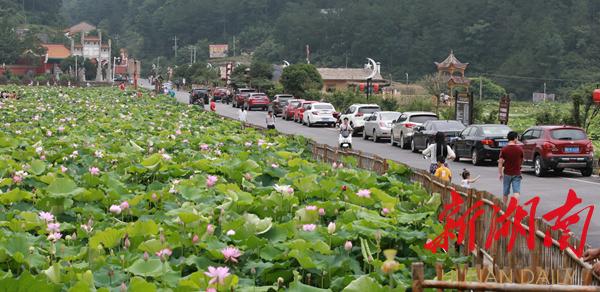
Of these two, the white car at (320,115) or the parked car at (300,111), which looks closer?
the white car at (320,115)

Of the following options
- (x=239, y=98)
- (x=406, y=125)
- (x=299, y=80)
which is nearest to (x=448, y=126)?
(x=406, y=125)

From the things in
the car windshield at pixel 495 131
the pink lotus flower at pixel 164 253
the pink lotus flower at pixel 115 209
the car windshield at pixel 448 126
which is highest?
the pink lotus flower at pixel 164 253

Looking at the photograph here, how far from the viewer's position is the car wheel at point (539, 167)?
21.4 m

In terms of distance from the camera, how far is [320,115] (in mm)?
42562

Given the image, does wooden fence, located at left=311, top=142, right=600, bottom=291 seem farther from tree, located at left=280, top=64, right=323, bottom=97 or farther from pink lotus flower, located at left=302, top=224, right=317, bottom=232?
tree, located at left=280, top=64, right=323, bottom=97

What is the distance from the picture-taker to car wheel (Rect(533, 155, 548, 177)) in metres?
21.4

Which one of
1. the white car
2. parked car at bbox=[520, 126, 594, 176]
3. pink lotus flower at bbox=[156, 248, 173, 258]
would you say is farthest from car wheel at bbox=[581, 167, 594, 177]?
the white car

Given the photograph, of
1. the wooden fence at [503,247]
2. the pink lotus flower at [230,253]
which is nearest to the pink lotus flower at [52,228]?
the pink lotus flower at [230,253]

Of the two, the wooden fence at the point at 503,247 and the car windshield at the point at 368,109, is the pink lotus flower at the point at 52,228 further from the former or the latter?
the car windshield at the point at 368,109

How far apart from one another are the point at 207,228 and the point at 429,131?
2135 cm

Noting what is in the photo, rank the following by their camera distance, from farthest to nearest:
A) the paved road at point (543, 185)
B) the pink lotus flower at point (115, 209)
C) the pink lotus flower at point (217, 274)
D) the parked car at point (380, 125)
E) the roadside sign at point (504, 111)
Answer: the parked car at point (380, 125)
the roadside sign at point (504, 111)
the paved road at point (543, 185)
the pink lotus flower at point (115, 209)
the pink lotus flower at point (217, 274)

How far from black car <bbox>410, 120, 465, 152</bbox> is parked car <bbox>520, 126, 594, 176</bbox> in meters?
5.56

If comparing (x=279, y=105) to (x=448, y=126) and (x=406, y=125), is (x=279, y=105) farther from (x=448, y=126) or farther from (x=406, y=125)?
(x=448, y=126)

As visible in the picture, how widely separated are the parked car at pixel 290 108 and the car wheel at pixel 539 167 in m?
26.4
